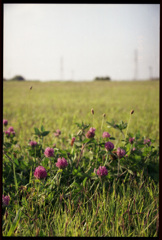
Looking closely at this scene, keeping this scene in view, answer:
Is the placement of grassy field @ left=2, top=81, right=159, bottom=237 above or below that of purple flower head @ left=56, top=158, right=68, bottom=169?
below

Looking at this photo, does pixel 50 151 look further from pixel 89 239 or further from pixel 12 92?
pixel 12 92

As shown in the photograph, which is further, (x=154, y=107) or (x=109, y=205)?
(x=154, y=107)

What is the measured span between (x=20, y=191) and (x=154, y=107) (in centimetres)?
363

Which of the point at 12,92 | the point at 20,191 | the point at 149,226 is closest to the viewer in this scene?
the point at 149,226

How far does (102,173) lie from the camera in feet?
4.05

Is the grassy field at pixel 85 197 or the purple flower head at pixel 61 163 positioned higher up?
the purple flower head at pixel 61 163

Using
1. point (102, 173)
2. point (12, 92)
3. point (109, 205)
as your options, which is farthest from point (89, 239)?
point (12, 92)

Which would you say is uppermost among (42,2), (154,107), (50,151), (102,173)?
Result: (42,2)

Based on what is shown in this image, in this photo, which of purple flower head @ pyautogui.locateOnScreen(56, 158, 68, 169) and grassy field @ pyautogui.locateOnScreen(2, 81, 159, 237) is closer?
grassy field @ pyautogui.locateOnScreen(2, 81, 159, 237)

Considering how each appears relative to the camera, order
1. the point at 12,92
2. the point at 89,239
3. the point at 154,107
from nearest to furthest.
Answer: the point at 89,239, the point at 154,107, the point at 12,92

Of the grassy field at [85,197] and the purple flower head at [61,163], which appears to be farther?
the purple flower head at [61,163]

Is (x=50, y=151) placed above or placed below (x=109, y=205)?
A: above

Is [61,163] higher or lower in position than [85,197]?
higher

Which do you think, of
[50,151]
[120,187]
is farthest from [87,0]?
[120,187]
